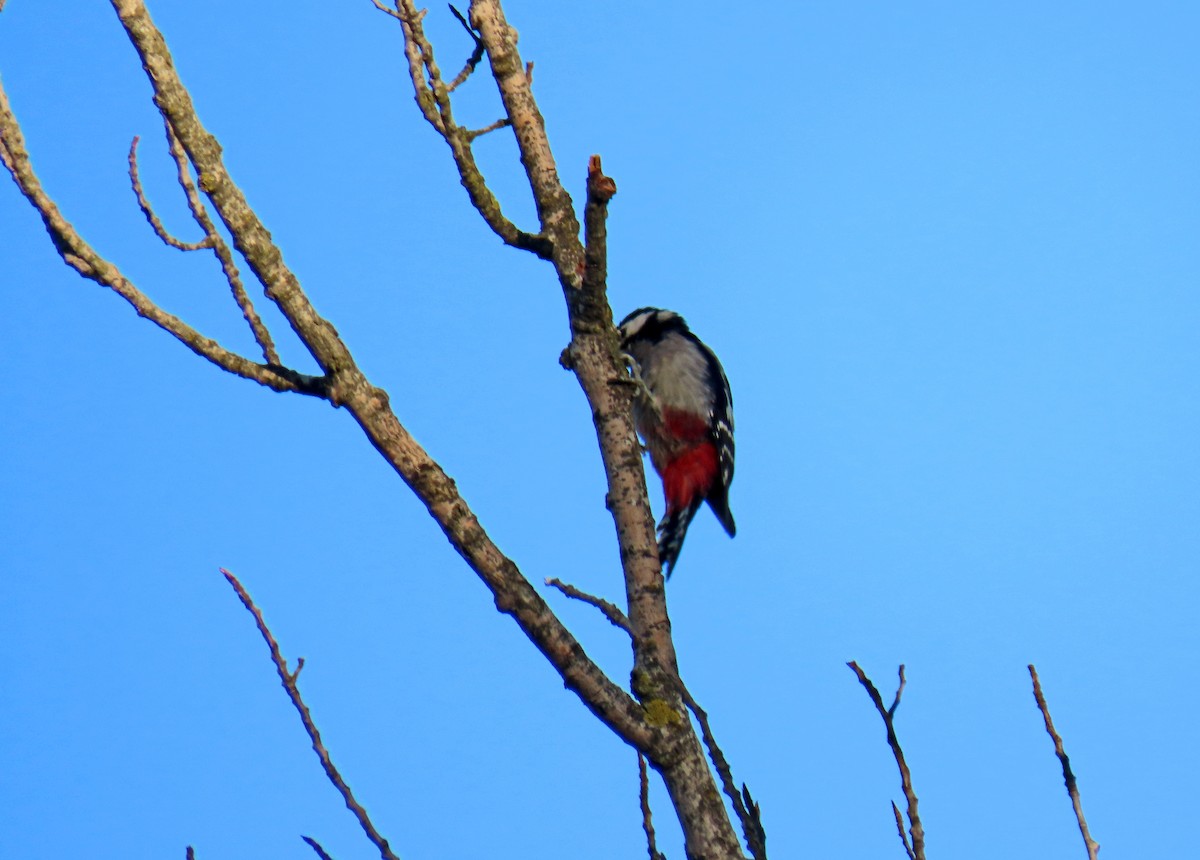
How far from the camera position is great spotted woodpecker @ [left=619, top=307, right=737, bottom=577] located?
262 inches

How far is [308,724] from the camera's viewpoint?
221cm

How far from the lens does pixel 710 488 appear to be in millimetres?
6898

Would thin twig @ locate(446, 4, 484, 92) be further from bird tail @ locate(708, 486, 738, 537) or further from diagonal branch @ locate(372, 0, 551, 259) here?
bird tail @ locate(708, 486, 738, 537)

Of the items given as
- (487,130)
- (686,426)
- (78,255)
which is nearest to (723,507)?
(686,426)

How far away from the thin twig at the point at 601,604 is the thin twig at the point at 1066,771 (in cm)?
71

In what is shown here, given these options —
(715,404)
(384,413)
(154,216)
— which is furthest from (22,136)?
(715,404)

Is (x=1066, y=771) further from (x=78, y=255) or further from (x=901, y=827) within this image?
(x=78, y=255)

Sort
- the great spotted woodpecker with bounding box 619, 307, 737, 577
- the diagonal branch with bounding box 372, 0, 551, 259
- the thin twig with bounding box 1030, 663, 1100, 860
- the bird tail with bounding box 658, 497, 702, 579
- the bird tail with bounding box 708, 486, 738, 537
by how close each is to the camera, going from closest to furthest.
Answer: the thin twig with bounding box 1030, 663, 1100, 860, the diagonal branch with bounding box 372, 0, 551, 259, the bird tail with bounding box 658, 497, 702, 579, the great spotted woodpecker with bounding box 619, 307, 737, 577, the bird tail with bounding box 708, 486, 738, 537

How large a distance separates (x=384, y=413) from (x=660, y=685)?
2.13 ft

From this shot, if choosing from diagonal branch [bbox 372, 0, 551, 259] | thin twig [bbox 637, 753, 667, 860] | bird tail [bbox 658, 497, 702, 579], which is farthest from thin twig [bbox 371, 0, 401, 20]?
bird tail [bbox 658, 497, 702, 579]

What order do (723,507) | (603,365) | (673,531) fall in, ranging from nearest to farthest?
(603,365)
(673,531)
(723,507)

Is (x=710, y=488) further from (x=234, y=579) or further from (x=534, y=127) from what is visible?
(x=234, y=579)

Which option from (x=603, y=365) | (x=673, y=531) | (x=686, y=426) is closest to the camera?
(x=603, y=365)

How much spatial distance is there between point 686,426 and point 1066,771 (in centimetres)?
477
